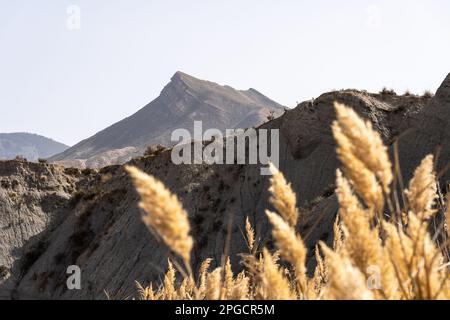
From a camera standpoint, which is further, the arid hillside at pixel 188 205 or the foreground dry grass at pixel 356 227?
the arid hillside at pixel 188 205

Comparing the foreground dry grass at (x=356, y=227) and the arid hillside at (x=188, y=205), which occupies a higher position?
the arid hillside at (x=188, y=205)

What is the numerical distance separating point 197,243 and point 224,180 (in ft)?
16.4

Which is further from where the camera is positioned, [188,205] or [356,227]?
[188,205]

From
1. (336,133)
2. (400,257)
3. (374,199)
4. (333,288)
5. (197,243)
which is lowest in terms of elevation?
(333,288)

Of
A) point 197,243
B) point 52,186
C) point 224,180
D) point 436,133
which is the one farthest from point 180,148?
point 436,133

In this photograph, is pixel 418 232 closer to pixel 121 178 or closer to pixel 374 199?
pixel 374 199

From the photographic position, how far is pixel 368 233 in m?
1.41

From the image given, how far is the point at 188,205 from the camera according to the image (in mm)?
31344

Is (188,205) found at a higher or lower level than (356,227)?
higher

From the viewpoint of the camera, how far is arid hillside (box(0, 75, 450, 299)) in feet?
82.8

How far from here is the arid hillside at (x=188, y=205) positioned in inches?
994

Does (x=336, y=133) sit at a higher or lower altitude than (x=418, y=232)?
higher

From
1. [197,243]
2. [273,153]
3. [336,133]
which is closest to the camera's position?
[336,133]

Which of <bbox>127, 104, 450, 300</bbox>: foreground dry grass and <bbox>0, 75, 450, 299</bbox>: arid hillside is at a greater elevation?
<bbox>0, 75, 450, 299</bbox>: arid hillside
